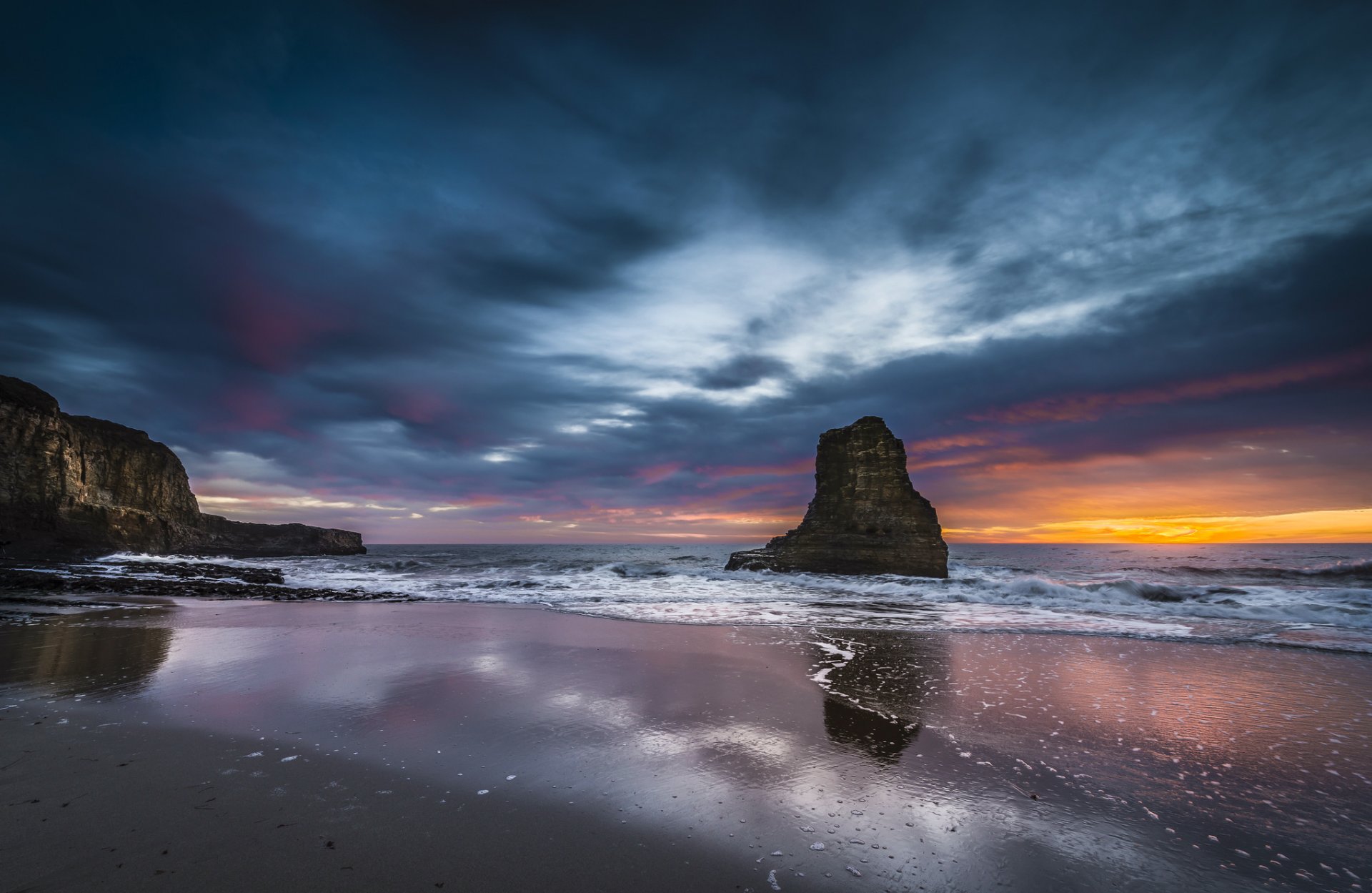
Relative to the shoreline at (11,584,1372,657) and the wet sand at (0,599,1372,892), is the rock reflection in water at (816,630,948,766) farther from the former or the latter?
the shoreline at (11,584,1372,657)

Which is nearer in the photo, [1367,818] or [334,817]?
[334,817]

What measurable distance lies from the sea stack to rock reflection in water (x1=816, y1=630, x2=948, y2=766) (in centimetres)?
2116

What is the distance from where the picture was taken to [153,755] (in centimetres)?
443

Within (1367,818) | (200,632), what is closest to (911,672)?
(1367,818)

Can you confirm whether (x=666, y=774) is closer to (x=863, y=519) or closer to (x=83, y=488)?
(x=863, y=519)

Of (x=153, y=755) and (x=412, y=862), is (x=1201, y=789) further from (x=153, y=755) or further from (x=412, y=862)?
(x=153, y=755)

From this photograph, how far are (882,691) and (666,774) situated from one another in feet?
13.2

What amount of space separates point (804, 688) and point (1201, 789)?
12.9ft

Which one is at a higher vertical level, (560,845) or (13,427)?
(13,427)

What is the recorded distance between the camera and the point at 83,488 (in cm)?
3638

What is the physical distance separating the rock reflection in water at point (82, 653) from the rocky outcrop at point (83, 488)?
30.3 meters

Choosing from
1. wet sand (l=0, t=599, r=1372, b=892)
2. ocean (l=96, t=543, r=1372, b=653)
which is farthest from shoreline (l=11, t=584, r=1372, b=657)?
wet sand (l=0, t=599, r=1372, b=892)

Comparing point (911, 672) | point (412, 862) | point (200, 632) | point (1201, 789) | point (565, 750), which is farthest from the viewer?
point (200, 632)

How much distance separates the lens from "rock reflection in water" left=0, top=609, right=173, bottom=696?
6.71 m
